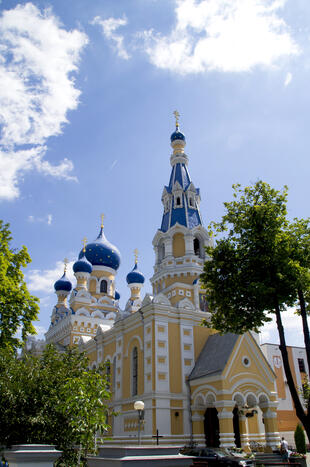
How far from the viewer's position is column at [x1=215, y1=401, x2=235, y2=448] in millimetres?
19553

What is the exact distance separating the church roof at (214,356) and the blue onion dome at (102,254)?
21305 millimetres

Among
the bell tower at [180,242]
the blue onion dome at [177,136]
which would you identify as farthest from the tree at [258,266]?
the blue onion dome at [177,136]

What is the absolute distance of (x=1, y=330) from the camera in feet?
50.4

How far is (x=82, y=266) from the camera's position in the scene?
136 ft

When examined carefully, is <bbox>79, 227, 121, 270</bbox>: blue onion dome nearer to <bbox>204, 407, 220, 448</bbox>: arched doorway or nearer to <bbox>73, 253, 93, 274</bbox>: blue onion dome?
<bbox>73, 253, 93, 274</bbox>: blue onion dome

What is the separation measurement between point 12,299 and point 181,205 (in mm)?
18294

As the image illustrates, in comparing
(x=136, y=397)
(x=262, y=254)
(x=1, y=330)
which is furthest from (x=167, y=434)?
(x=262, y=254)

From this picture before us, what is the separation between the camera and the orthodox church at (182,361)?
21625 mm

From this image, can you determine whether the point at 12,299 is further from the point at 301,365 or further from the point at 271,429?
the point at 301,365

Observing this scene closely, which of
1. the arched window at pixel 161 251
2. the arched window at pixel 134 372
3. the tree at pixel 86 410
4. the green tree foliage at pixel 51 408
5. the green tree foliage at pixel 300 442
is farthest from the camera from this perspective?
the arched window at pixel 161 251

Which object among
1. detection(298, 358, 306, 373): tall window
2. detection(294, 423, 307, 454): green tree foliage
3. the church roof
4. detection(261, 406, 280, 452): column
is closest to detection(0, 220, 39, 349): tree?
the church roof

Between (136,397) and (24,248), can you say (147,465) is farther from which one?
(136,397)

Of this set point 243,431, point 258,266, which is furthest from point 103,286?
point 258,266

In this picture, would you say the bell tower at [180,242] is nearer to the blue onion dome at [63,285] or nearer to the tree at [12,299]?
the tree at [12,299]
